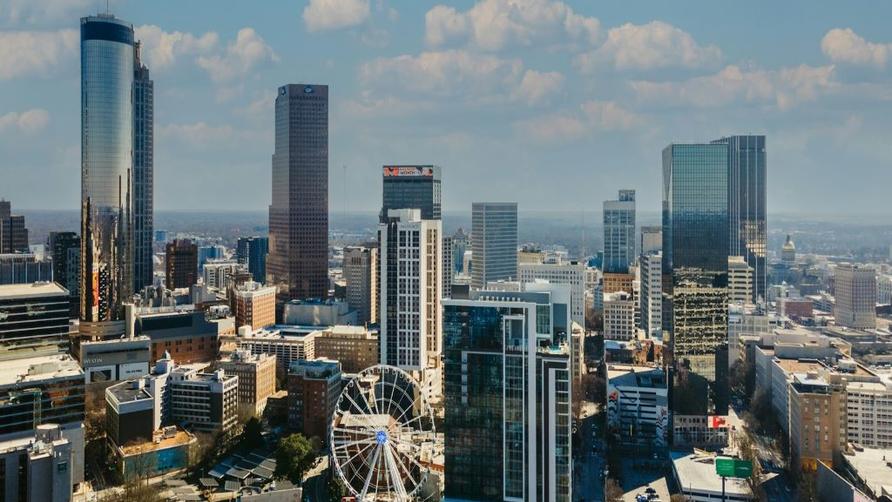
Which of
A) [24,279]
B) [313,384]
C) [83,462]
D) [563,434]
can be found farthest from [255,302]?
[563,434]

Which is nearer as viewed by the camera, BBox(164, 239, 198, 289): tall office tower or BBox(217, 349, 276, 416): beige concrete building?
BBox(217, 349, 276, 416): beige concrete building

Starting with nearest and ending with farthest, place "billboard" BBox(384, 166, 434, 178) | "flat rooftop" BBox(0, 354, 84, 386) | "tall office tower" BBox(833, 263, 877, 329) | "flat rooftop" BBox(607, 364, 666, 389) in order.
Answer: "flat rooftop" BBox(0, 354, 84, 386) → "flat rooftop" BBox(607, 364, 666, 389) → "billboard" BBox(384, 166, 434, 178) → "tall office tower" BBox(833, 263, 877, 329)

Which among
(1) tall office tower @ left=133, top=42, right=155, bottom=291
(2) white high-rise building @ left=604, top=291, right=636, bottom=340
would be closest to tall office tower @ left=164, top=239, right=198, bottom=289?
(1) tall office tower @ left=133, top=42, right=155, bottom=291

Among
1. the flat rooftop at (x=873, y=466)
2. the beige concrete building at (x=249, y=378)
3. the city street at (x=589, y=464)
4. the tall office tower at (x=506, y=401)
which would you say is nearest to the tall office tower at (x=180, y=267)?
the beige concrete building at (x=249, y=378)

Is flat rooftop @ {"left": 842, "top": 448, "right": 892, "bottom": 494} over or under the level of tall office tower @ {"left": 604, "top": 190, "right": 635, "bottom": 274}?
under

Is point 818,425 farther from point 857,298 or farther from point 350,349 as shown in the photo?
point 857,298

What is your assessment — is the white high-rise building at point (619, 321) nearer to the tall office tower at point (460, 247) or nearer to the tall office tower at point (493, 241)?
the tall office tower at point (493, 241)

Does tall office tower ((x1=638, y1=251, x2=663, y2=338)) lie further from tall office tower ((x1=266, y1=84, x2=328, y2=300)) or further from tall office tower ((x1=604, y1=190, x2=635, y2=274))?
tall office tower ((x1=266, y1=84, x2=328, y2=300))

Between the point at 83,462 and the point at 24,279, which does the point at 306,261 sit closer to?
the point at 24,279
